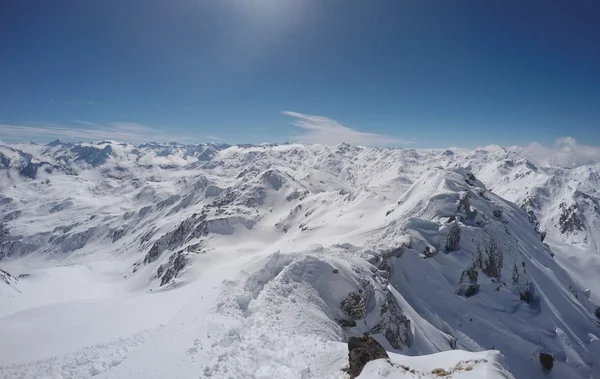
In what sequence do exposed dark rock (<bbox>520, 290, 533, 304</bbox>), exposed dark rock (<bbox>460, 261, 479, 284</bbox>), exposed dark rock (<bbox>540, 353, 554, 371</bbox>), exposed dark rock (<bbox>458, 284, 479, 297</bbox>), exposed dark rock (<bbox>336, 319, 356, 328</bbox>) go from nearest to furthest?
exposed dark rock (<bbox>336, 319, 356, 328</bbox>) < exposed dark rock (<bbox>540, 353, 554, 371</bbox>) < exposed dark rock (<bbox>458, 284, 479, 297</bbox>) < exposed dark rock (<bbox>460, 261, 479, 284</bbox>) < exposed dark rock (<bbox>520, 290, 533, 304</bbox>)

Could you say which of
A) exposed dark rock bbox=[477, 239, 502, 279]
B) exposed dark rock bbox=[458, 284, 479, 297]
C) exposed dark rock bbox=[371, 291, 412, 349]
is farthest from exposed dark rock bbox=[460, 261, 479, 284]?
exposed dark rock bbox=[371, 291, 412, 349]

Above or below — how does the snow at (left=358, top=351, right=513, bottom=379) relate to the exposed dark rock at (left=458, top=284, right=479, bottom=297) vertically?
above

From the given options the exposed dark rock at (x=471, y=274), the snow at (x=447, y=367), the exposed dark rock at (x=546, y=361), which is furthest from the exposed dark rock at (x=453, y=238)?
the snow at (x=447, y=367)

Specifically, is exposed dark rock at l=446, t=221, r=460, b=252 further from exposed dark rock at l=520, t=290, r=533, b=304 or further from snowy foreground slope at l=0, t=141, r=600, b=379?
exposed dark rock at l=520, t=290, r=533, b=304

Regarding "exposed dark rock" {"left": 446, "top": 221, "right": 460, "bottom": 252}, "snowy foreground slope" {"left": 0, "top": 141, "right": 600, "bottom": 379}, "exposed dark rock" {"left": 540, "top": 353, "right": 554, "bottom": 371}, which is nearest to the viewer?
"snowy foreground slope" {"left": 0, "top": 141, "right": 600, "bottom": 379}

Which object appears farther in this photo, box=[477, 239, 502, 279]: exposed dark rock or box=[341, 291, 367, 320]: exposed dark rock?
box=[477, 239, 502, 279]: exposed dark rock

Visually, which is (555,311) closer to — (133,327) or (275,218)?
(133,327)
